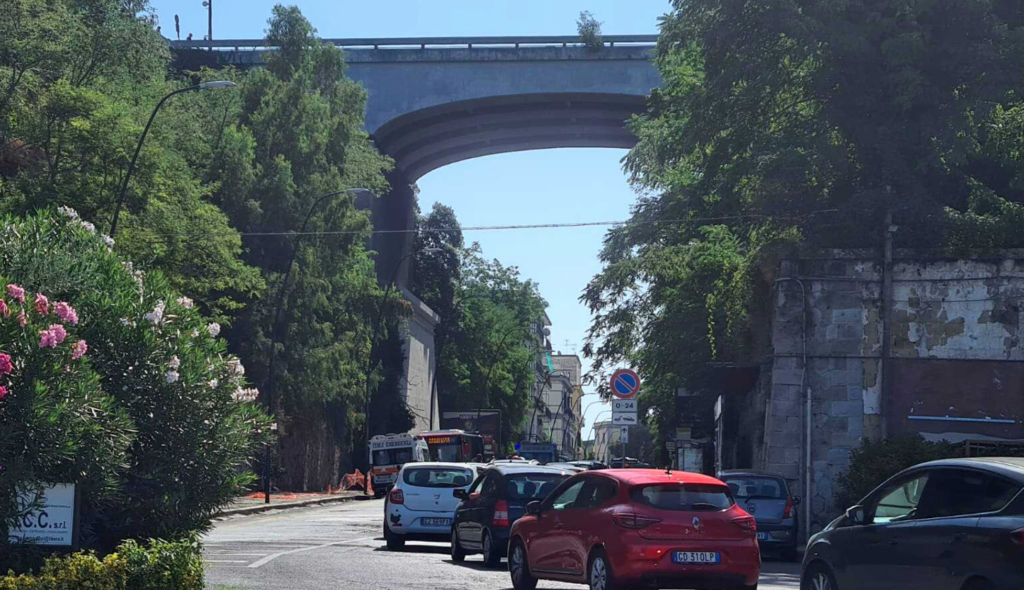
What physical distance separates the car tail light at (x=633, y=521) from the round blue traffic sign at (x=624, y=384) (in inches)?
554

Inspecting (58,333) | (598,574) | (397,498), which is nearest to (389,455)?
(397,498)

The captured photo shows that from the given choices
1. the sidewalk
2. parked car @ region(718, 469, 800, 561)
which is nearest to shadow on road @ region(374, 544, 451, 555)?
parked car @ region(718, 469, 800, 561)

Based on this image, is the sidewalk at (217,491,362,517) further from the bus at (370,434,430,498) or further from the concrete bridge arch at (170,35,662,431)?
the concrete bridge arch at (170,35,662,431)

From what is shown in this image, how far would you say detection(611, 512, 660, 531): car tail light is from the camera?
13.4 meters

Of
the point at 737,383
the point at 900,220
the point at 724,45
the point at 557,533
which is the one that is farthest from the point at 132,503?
the point at 737,383

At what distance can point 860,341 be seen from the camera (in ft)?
91.0

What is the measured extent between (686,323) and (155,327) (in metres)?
32.8

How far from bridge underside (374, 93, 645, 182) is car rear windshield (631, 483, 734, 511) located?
1942 inches

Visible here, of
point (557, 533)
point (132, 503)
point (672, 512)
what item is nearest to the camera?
point (132, 503)

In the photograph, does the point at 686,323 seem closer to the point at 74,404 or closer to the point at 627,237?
the point at 627,237

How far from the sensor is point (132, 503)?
480 inches

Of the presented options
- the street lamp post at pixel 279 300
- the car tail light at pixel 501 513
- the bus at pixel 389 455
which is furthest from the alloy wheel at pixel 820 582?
the bus at pixel 389 455

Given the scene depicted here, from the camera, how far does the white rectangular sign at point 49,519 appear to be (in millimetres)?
11117

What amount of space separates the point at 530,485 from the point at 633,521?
6619 mm
